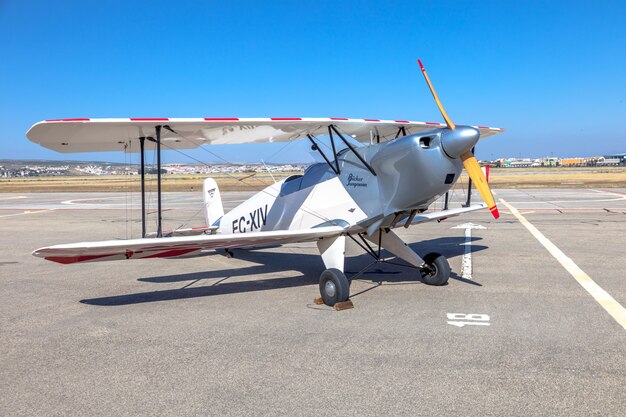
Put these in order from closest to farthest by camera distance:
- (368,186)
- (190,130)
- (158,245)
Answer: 1. (158,245)
2. (368,186)
3. (190,130)

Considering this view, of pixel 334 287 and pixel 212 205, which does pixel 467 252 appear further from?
pixel 212 205

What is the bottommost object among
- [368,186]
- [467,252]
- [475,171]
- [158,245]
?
[467,252]

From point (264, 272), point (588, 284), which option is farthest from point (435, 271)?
point (264, 272)

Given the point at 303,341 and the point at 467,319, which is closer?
the point at 303,341

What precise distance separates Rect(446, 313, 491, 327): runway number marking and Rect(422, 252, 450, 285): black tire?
5.53 feet

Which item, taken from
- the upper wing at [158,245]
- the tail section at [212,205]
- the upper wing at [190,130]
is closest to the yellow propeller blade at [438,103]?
the upper wing at [190,130]

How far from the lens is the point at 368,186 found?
7.63 m

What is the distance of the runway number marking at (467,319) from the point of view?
6.20 metres

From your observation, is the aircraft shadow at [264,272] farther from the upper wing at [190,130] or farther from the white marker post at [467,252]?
the upper wing at [190,130]

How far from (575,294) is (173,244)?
6.31m

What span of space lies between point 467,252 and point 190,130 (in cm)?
727

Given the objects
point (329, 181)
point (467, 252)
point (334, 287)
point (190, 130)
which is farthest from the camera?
point (467, 252)

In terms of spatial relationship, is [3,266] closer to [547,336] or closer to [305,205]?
[305,205]

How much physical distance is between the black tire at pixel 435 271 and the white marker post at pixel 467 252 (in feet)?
3.29
